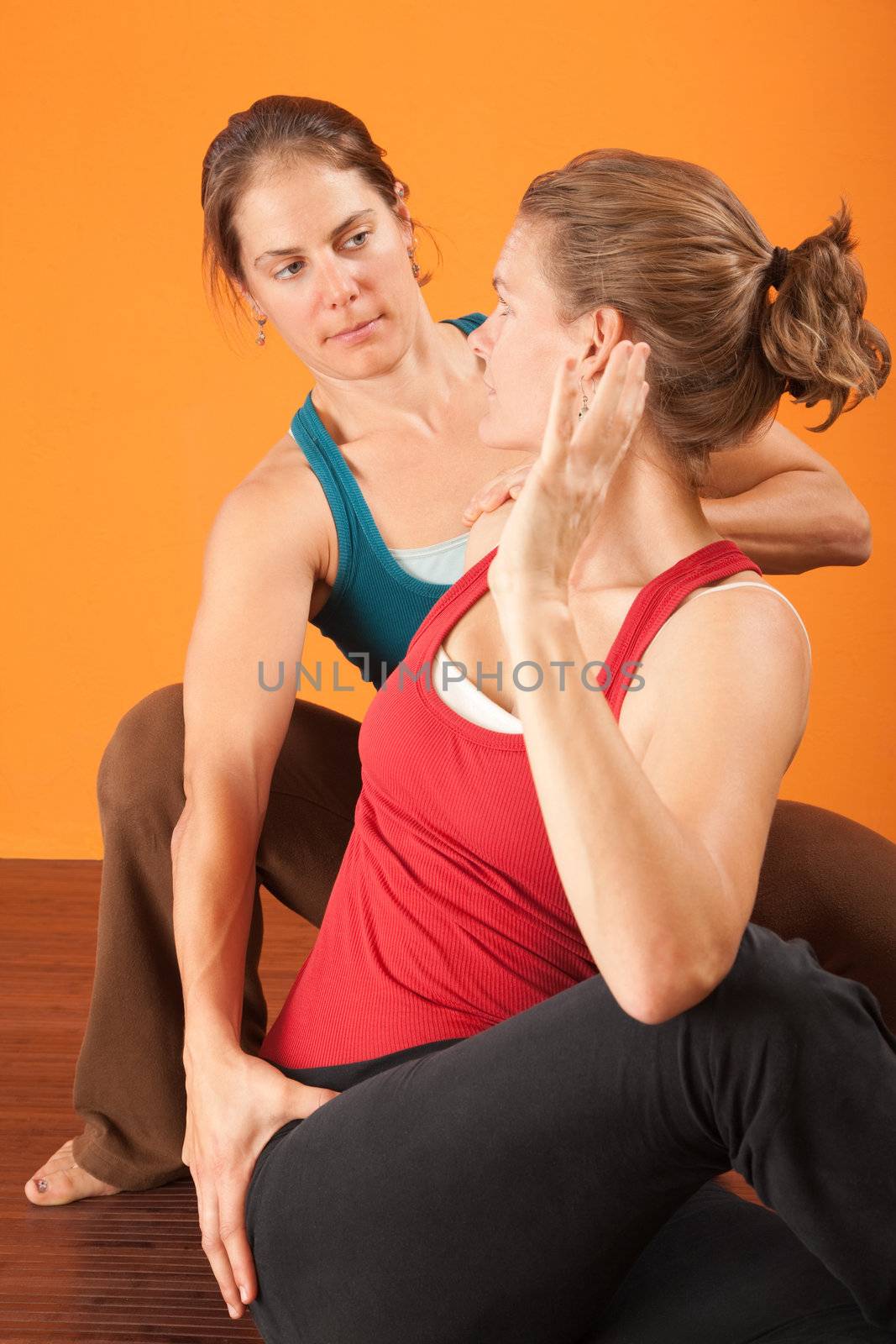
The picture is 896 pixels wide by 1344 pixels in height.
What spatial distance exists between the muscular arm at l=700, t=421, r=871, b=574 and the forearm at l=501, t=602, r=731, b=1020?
2.89ft

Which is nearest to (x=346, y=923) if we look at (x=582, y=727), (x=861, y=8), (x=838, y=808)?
(x=582, y=727)

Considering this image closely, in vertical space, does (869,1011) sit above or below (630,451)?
below

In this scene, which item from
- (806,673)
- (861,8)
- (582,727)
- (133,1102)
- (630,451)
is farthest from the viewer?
(861,8)

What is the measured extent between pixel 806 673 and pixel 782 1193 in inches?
15.2

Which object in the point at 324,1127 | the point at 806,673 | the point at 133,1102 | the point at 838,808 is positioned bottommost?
the point at 838,808

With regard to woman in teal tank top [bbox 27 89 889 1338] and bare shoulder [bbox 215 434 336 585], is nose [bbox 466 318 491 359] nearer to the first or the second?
woman in teal tank top [bbox 27 89 889 1338]

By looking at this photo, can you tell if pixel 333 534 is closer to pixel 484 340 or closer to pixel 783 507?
pixel 484 340

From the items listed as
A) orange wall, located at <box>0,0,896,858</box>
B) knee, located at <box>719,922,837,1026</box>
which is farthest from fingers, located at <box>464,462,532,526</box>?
orange wall, located at <box>0,0,896,858</box>

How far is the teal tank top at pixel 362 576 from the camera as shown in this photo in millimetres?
1760

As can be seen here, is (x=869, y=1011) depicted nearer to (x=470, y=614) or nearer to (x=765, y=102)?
(x=470, y=614)

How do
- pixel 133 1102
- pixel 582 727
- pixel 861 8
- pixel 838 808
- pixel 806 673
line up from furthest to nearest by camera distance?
1. pixel 838 808
2. pixel 861 8
3. pixel 133 1102
4. pixel 806 673
5. pixel 582 727

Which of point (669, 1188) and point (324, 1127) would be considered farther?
point (324, 1127)

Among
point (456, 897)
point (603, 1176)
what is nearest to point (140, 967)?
point (456, 897)

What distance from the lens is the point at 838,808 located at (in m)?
3.69
